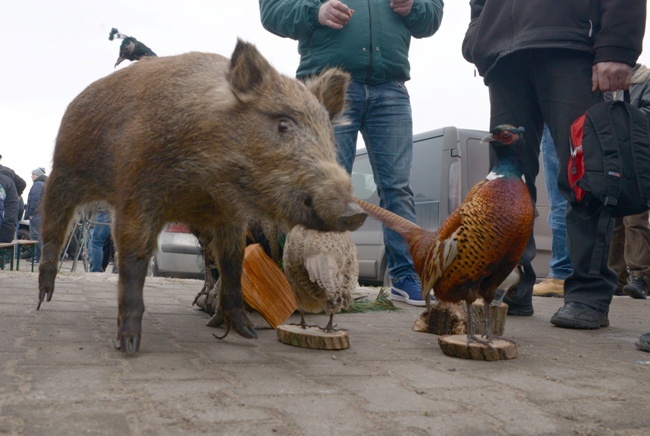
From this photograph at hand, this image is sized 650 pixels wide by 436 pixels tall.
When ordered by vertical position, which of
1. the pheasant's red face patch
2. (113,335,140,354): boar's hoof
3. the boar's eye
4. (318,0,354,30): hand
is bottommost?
(113,335,140,354): boar's hoof

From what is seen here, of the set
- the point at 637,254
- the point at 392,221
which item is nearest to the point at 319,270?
the point at 392,221

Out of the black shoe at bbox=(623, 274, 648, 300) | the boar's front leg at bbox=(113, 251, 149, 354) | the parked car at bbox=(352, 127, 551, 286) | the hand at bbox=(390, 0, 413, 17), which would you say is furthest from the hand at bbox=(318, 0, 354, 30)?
the black shoe at bbox=(623, 274, 648, 300)

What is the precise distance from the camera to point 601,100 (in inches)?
173

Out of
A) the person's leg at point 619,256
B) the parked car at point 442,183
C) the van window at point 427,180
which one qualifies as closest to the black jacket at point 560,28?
the parked car at point 442,183

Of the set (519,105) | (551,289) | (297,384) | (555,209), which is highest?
(519,105)

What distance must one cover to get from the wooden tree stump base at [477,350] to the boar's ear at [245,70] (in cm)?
158

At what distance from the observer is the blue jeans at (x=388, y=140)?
5227 millimetres

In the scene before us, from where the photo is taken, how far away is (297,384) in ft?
8.25

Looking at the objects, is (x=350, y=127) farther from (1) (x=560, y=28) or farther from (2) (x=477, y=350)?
(2) (x=477, y=350)

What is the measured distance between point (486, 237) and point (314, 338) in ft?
3.34

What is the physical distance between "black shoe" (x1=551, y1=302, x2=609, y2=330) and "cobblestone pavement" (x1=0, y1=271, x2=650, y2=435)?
0.19 meters

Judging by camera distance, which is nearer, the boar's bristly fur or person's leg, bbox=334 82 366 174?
the boar's bristly fur

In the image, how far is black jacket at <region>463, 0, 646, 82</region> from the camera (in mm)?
Result: 4016

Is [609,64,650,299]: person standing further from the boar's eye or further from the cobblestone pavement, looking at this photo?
the boar's eye
